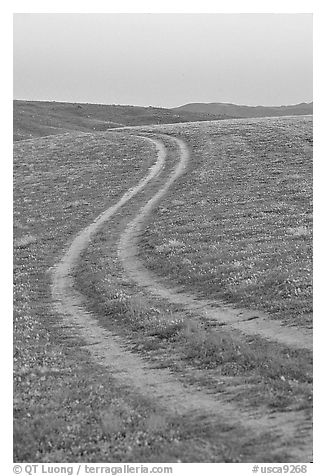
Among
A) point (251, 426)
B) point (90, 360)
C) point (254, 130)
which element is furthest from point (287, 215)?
point (254, 130)

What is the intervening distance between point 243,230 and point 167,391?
18.2 meters

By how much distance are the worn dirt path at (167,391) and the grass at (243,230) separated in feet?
14.9

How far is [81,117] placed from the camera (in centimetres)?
12456

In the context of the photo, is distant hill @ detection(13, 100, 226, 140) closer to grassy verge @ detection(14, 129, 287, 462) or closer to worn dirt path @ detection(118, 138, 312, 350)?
worn dirt path @ detection(118, 138, 312, 350)

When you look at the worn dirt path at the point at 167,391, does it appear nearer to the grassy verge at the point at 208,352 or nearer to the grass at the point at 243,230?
the grassy verge at the point at 208,352

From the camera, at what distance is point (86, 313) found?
21.3 m

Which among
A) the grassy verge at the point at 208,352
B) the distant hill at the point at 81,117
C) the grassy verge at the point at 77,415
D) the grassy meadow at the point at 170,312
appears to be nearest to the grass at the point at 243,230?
the grassy meadow at the point at 170,312

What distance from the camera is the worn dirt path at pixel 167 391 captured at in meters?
11.4

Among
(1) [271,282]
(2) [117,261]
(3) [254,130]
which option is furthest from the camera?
(3) [254,130]

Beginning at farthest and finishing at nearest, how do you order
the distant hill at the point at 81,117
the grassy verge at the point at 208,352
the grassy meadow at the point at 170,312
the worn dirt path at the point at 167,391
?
the distant hill at the point at 81,117, the grassy verge at the point at 208,352, the grassy meadow at the point at 170,312, the worn dirt path at the point at 167,391

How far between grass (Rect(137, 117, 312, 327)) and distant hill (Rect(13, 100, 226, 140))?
167ft
